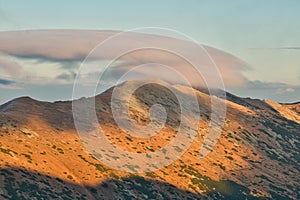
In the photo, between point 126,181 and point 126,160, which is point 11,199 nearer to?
point 126,181

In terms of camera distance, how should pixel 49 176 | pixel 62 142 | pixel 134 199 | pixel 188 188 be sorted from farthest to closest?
pixel 188 188, pixel 62 142, pixel 134 199, pixel 49 176

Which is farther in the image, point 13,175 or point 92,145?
point 92,145

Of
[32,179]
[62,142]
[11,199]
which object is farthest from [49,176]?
[62,142]

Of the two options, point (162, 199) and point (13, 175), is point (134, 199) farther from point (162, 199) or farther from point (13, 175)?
point (13, 175)

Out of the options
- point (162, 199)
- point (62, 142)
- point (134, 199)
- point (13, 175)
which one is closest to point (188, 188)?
point (162, 199)

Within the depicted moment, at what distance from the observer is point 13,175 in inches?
5453

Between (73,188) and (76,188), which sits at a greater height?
(73,188)

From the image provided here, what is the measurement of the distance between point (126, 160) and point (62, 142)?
2881 cm

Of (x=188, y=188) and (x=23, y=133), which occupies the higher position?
(x=23, y=133)

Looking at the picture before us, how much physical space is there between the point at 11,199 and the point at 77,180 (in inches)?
1368

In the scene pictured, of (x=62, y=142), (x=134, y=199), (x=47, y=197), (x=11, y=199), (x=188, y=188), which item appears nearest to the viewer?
(x=11, y=199)

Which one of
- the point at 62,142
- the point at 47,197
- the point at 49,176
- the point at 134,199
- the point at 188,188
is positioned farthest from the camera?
the point at 188,188

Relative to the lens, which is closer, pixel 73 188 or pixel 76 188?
pixel 73 188

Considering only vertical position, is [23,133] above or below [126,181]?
above
